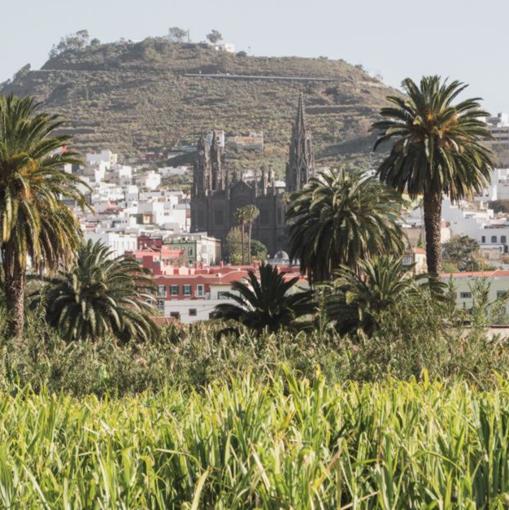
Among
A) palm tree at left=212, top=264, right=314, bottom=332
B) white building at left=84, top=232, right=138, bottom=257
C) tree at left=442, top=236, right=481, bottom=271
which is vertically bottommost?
palm tree at left=212, top=264, right=314, bottom=332

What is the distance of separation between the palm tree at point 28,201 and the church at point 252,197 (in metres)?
140

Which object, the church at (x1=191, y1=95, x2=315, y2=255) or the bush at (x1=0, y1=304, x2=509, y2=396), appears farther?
the church at (x1=191, y1=95, x2=315, y2=255)

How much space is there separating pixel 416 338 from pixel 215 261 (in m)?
140

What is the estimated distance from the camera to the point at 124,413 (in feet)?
58.2

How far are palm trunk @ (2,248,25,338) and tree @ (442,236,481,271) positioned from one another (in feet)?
325

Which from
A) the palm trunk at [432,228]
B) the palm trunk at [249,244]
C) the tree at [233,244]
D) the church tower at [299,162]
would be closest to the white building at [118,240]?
the tree at [233,244]

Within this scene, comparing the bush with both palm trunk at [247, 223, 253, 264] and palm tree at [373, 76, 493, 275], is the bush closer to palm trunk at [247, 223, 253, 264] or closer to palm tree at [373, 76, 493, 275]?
palm tree at [373, 76, 493, 275]

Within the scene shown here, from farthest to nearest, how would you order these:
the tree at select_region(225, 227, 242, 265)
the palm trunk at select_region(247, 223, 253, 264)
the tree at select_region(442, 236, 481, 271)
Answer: the tree at select_region(225, 227, 242, 265)
the palm trunk at select_region(247, 223, 253, 264)
the tree at select_region(442, 236, 481, 271)

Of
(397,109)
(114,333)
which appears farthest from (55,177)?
(397,109)

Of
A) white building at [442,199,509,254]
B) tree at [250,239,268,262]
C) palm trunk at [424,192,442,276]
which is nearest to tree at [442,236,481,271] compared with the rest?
white building at [442,199,509,254]

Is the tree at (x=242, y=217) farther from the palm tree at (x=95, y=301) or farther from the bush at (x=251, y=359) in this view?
the bush at (x=251, y=359)

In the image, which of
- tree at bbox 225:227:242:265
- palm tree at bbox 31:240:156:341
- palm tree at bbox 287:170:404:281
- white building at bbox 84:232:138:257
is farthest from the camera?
tree at bbox 225:227:242:265

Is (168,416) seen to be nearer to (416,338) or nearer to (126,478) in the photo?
(126,478)

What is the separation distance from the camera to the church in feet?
596
